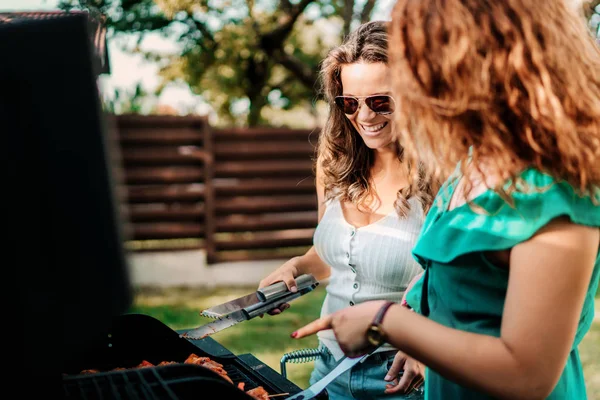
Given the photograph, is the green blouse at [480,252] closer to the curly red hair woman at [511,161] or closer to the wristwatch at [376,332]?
the curly red hair woman at [511,161]

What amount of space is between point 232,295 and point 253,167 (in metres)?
1.76

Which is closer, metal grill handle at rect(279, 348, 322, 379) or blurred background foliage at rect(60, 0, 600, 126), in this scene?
metal grill handle at rect(279, 348, 322, 379)

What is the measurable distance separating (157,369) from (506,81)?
793 mm

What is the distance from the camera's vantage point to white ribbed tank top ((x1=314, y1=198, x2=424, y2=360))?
1835 mm

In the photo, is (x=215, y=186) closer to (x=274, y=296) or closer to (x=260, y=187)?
(x=260, y=187)

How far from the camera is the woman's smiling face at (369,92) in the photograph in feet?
6.16

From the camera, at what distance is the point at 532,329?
0.89 metres

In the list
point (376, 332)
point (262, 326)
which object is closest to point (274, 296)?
point (376, 332)

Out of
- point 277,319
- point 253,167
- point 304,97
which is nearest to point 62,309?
point 277,319

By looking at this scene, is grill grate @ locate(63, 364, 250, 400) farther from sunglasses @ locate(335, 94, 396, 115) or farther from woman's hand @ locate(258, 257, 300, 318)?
sunglasses @ locate(335, 94, 396, 115)

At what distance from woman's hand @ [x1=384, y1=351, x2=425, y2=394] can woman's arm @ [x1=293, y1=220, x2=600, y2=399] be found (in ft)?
1.91

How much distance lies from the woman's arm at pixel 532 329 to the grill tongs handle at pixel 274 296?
66 centimetres

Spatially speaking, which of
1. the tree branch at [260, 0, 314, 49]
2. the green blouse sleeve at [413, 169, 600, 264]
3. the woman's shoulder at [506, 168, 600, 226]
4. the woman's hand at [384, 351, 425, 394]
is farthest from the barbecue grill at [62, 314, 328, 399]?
the tree branch at [260, 0, 314, 49]

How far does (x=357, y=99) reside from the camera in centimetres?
190
